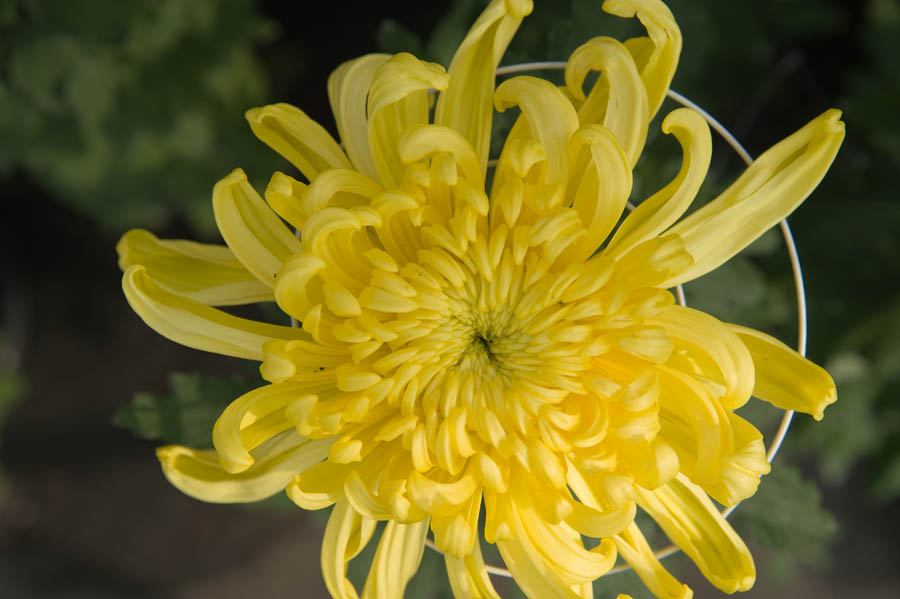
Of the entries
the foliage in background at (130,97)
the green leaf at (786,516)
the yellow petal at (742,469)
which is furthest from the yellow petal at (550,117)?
the foliage in background at (130,97)

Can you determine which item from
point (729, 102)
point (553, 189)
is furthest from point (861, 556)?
point (553, 189)

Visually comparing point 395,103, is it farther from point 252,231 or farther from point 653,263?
point 653,263

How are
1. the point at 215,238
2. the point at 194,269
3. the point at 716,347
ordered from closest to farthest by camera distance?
the point at 716,347
the point at 194,269
the point at 215,238

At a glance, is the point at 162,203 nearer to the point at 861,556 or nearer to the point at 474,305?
the point at 474,305

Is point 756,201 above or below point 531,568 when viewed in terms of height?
above

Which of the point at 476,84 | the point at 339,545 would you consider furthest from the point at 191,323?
the point at 476,84
